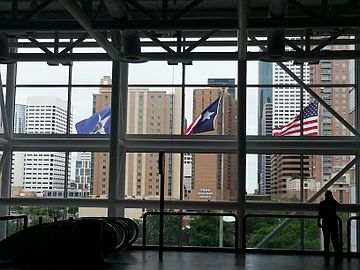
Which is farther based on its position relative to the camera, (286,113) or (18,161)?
(18,161)

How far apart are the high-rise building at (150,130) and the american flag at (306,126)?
11.8 ft

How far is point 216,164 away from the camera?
775 inches

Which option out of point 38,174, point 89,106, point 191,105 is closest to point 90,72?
point 89,106

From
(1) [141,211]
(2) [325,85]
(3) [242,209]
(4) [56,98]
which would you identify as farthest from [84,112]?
(2) [325,85]

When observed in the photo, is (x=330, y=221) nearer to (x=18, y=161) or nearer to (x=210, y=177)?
(x=210, y=177)

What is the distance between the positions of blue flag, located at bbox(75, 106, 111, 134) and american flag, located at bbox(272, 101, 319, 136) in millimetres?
5992

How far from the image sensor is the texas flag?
19734 mm

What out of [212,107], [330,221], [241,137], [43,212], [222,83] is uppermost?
[222,83]

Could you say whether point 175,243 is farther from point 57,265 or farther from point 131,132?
point 57,265

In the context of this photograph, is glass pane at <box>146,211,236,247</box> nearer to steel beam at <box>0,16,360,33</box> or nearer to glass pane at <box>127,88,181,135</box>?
glass pane at <box>127,88,181,135</box>

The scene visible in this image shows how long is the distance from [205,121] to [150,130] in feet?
6.50

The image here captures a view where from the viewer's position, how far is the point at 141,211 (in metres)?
19.8

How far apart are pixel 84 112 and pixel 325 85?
866cm

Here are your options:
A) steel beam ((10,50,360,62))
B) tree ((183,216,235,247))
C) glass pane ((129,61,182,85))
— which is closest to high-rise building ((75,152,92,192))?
glass pane ((129,61,182,85))
